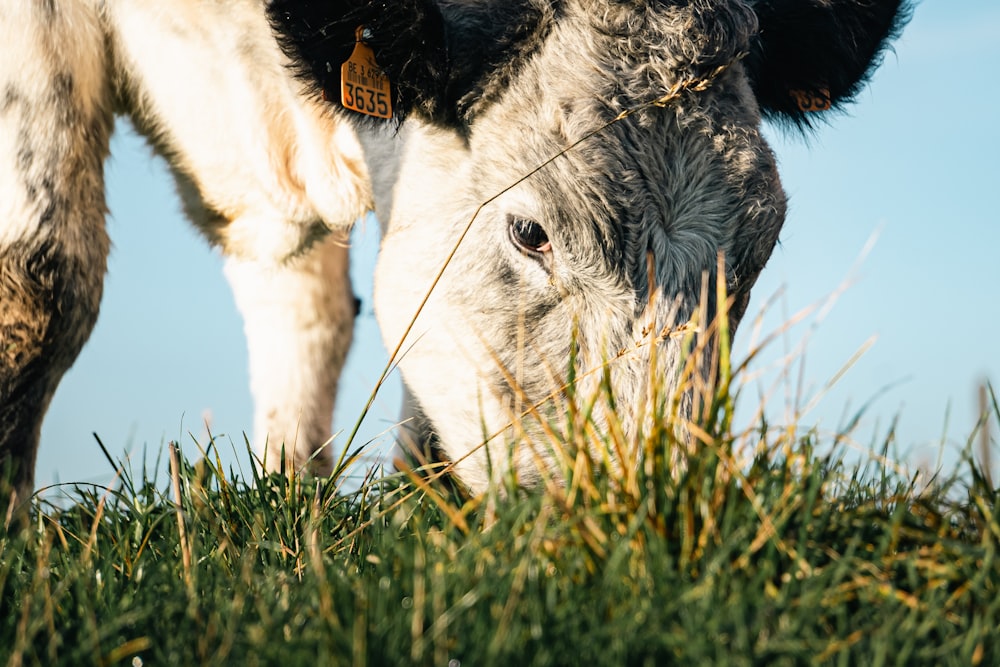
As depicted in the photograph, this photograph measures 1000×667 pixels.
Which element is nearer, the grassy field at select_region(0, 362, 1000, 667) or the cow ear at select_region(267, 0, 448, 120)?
the grassy field at select_region(0, 362, 1000, 667)

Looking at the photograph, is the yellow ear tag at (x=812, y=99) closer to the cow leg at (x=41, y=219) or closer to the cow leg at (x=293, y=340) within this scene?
the cow leg at (x=293, y=340)

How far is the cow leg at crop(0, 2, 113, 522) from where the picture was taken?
371cm

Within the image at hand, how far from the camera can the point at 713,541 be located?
196cm

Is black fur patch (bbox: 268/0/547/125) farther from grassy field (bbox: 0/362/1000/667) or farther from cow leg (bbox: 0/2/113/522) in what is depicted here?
grassy field (bbox: 0/362/1000/667)

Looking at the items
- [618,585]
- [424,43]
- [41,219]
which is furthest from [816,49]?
[41,219]

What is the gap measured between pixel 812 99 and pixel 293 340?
2978 millimetres

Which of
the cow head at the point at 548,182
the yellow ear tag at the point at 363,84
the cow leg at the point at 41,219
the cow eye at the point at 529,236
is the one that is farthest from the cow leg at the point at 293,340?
the cow eye at the point at 529,236

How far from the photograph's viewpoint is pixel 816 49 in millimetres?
3938

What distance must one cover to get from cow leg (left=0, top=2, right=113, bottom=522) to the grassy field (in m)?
1.42

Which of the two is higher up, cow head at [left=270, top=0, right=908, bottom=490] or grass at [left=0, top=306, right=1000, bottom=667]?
cow head at [left=270, top=0, right=908, bottom=490]

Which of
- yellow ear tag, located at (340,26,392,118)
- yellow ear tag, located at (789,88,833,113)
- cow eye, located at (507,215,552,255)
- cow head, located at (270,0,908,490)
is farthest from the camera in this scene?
yellow ear tag, located at (789,88,833,113)

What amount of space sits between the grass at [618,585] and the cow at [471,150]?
363mm

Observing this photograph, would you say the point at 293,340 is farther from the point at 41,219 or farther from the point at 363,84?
the point at 363,84

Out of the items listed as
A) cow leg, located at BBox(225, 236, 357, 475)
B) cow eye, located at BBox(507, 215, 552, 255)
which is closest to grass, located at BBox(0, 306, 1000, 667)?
cow eye, located at BBox(507, 215, 552, 255)
